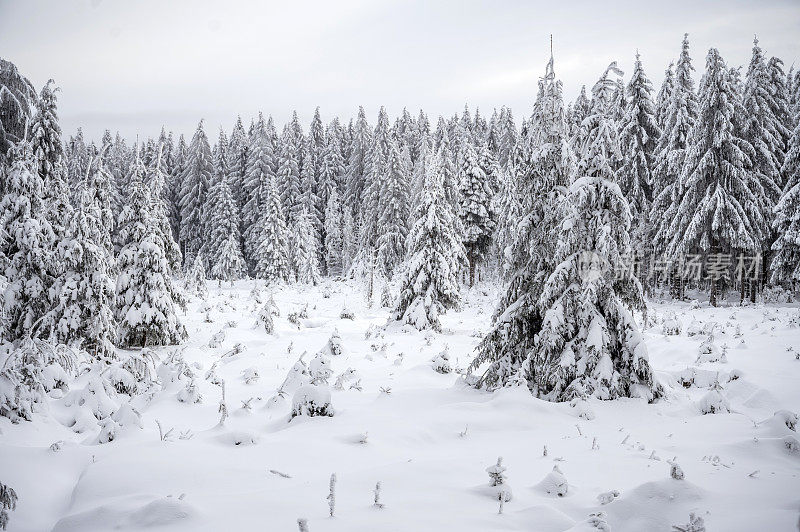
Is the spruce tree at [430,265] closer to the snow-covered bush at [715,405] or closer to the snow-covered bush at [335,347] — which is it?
the snow-covered bush at [335,347]

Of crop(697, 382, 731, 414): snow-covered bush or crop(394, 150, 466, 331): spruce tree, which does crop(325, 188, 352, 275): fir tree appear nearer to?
crop(394, 150, 466, 331): spruce tree

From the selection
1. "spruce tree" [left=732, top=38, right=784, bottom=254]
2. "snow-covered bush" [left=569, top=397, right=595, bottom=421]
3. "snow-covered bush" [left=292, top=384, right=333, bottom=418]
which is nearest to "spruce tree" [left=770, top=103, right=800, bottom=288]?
"spruce tree" [left=732, top=38, right=784, bottom=254]

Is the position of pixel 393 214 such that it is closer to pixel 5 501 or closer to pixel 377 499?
pixel 377 499

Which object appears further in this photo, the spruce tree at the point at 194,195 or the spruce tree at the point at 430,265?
the spruce tree at the point at 194,195

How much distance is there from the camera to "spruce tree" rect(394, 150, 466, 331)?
70.9 ft

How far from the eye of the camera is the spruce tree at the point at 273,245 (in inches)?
1761

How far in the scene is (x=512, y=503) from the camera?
197 inches

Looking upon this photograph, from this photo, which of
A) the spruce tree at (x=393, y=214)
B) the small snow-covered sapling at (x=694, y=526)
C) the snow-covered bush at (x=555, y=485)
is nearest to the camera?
the small snow-covered sapling at (x=694, y=526)

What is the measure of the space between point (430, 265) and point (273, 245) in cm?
2681

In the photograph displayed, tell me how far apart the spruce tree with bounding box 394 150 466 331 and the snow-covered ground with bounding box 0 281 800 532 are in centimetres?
950

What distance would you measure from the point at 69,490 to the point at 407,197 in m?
36.5

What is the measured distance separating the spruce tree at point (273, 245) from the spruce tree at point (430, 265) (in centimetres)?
2517

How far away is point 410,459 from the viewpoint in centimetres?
624

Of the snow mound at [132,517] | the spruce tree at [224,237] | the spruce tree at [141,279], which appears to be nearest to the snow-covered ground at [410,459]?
the snow mound at [132,517]
